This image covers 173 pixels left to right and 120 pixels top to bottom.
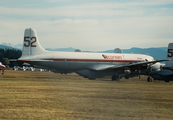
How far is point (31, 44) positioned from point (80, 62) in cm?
1053

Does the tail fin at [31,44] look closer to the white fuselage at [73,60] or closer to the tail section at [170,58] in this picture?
the white fuselage at [73,60]

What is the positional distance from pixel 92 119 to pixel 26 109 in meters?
5.29

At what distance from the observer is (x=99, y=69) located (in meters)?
53.5

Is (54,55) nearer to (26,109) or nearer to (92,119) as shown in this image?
(26,109)

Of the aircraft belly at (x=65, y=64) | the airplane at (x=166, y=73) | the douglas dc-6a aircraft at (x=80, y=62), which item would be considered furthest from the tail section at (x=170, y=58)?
the aircraft belly at (x=65, y=64)

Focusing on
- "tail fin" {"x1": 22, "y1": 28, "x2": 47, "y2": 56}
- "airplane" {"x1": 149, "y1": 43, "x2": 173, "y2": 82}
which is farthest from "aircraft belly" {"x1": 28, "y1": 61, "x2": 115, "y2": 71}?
"airplane" {"x1": 149, "y1": 43, "x2": 173, "y2": 82}

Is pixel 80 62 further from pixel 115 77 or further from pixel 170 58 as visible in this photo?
pixel 170 58

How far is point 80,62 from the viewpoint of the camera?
52000 millimetres

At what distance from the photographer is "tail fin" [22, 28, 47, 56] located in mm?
50781

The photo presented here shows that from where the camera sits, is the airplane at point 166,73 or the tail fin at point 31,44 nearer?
the airplane at point 166,73

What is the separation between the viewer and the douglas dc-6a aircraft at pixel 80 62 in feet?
165

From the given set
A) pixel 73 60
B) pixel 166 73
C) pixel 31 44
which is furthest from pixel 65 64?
pixel 166 73

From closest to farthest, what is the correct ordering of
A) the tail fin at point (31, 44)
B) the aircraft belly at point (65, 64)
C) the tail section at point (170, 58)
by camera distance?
1. the aircraft belly at point (65, 64)
2. the tail fin at point (31, 44)
3. the tail section at point (170, 58)

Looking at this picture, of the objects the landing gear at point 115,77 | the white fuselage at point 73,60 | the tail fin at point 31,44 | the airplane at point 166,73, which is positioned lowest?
the landing gear at point 115,77
